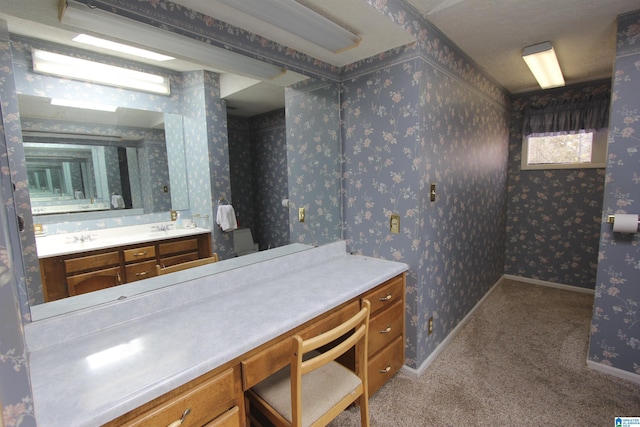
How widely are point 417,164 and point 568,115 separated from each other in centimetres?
263

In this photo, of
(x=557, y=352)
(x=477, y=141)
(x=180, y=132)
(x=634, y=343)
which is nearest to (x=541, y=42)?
(x=477, y=141)

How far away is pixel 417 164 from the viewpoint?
1.89 metres

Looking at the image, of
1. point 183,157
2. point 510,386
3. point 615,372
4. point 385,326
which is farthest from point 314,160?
point 615,372

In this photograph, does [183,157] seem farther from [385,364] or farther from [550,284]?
[550,284]

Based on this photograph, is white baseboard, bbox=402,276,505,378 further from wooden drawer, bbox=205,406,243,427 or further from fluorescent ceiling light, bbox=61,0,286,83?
fluorescent ceiling light, bbox=61,0,286,83

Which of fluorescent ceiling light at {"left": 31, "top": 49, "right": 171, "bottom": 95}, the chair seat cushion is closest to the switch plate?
the chair seat cushion

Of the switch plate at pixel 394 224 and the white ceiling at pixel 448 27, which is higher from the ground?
the white ceiling at pixel 448 27

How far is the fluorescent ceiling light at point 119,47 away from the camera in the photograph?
124 cm

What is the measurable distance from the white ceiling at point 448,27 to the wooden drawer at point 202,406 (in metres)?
1.37

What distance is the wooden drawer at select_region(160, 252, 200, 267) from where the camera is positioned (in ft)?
5.03

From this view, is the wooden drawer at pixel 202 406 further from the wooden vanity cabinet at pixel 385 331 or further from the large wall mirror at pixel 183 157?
the wooden vanity cabinet at pixel 385 331

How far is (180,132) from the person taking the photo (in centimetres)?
169

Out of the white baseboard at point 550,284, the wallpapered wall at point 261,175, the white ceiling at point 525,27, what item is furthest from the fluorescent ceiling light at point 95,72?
the white baseboard at point 550,284

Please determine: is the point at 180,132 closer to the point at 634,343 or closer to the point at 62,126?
the point at 62,126
